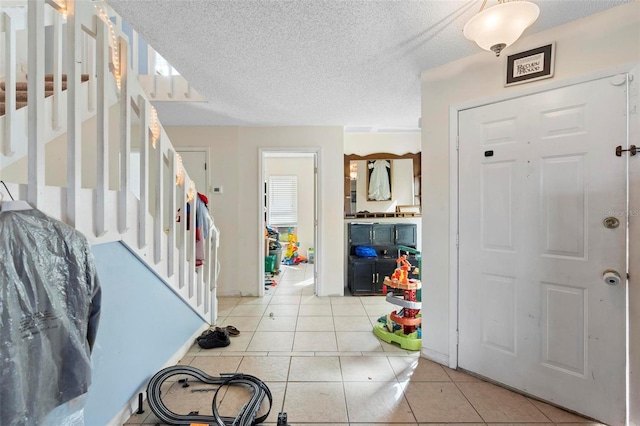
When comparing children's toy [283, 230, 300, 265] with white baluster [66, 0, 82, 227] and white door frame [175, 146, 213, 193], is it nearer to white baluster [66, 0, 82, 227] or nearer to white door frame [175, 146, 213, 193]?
white door frame [175, 146, 213, 193]

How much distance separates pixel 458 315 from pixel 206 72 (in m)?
2.87

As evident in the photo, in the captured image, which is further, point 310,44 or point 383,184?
point 383,184

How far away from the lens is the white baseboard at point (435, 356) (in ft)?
7.12

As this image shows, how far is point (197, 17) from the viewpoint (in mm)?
1663

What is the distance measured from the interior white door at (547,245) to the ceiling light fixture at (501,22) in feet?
2.13

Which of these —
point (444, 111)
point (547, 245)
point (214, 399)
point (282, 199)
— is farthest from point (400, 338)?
point (282, 199)

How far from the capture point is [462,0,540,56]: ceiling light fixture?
1259 millimetres

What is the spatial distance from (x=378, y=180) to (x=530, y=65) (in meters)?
2.47

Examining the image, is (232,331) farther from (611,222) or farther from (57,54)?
(611,222)

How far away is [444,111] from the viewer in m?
Answer: 2.17

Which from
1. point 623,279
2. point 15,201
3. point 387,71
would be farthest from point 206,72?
point 623,279

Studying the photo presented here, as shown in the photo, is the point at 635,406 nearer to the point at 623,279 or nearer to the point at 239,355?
the point at 623,279

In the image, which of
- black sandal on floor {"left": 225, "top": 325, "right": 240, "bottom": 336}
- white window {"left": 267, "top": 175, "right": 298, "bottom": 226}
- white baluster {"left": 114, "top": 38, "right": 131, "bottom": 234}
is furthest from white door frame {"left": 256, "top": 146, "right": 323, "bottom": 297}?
white window {"left": 267, "top": 175, "right": 298, "bottom": 226}

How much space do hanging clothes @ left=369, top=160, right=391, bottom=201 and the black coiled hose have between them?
9.76 ft
